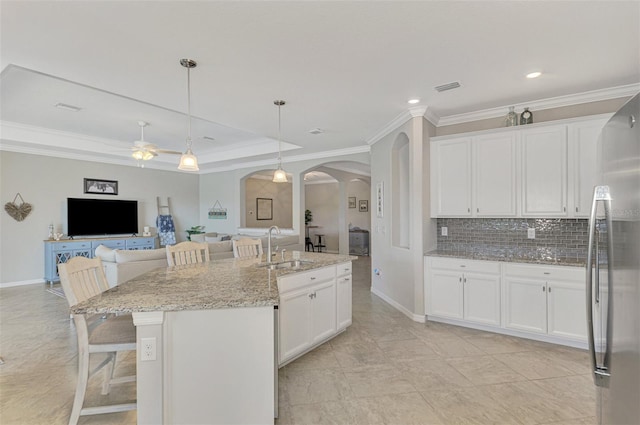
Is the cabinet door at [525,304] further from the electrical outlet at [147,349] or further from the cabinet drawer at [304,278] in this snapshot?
the electrical outlet at [147,349]

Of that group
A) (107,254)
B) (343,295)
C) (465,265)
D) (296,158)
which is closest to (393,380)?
(343,295)

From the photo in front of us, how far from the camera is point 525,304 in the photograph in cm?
338

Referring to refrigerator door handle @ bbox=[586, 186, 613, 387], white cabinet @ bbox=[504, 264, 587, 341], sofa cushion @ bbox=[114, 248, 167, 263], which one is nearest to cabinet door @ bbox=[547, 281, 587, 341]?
white cabinet @ bbox=[504, 264, 587, 341]

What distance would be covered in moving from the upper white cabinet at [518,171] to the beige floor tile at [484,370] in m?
1.75

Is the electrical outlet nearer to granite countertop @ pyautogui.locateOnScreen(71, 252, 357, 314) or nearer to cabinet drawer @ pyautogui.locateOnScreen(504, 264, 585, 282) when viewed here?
granite countertop @ pyautogui.locateOnScreen(71, 252, 357, 314)

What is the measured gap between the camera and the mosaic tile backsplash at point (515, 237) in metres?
3.60

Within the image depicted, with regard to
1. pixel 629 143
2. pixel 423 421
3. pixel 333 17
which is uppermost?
pixel 333 17

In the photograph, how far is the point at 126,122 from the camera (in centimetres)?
535

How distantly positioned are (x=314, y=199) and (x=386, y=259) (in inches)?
279

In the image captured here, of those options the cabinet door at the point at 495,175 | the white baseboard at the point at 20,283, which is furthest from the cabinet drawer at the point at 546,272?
the white baseboard at the point at 20,283

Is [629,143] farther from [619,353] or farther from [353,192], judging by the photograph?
[353,192]

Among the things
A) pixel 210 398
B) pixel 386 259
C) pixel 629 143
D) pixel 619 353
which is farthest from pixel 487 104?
pixel 210 398

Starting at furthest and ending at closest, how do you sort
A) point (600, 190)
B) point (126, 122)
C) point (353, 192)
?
point (353, 192) → point (126, 122) → point (600, 190)

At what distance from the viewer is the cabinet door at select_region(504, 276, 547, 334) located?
329cm
